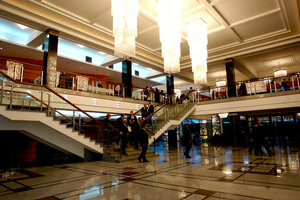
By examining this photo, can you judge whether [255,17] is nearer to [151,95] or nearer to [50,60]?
[151,95]

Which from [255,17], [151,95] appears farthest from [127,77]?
[255,17]

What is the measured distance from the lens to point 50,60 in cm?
896

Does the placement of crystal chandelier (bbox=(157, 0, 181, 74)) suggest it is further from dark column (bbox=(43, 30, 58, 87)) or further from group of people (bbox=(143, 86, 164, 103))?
group of people (bbox=(143, 86, 164, 103))

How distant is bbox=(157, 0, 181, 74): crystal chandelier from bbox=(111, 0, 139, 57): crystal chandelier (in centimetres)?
129

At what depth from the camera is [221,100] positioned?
39.2 ft

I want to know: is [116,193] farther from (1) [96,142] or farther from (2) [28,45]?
(2) [28,45]

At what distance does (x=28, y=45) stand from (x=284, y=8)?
41.3 feet

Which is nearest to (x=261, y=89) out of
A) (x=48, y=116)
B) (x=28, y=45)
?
(x=48, y=116)

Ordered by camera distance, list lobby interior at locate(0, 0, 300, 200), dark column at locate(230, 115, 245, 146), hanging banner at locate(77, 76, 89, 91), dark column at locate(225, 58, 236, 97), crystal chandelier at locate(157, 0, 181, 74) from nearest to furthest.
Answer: lobby interior at locate(0, 0, 300, 200) < crystal chandelier at locate(157, 0, 181, 74) < hanging banner at locate(77, 76, 89, 91) < dark column at locate(230, 115, 245, 146) < dark column at locate(225, 58, 236, 97)

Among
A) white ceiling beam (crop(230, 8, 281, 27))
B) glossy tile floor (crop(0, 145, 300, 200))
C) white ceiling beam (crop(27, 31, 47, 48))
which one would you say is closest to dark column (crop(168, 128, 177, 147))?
white ceiling beam (crop(230, 8, 281, 27))

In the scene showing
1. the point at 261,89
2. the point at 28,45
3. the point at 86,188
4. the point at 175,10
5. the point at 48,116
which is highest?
the point at 28,45

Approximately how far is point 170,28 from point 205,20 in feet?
12.1

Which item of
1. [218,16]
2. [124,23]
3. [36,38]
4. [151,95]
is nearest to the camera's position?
[124,23]

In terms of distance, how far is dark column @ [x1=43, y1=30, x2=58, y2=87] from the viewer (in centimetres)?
870
